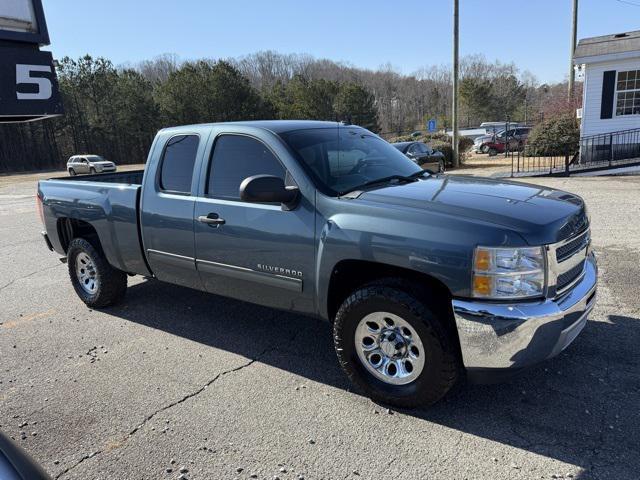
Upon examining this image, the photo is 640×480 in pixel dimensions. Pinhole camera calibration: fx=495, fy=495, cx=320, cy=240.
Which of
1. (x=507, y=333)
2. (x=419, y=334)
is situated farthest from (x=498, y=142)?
(x=507, y=333)

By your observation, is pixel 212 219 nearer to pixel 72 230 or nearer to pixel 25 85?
pixel 25 85

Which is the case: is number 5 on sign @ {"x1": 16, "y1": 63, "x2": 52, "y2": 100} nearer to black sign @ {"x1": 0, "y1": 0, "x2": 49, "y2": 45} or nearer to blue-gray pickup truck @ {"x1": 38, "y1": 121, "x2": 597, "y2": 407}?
black sign @ {"x1": 0, "y1": 0, "x2": 49, "y2": 45}

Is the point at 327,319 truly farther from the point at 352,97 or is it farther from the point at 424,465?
the point at 352,97

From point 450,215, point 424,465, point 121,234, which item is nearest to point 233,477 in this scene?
point 424,465

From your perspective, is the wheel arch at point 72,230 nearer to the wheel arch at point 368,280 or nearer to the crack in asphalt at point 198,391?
the crack in asphalt at point 198,391

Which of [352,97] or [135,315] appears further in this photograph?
[352,97]

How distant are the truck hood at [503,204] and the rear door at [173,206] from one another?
65.5 inches

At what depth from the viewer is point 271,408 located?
133 inches

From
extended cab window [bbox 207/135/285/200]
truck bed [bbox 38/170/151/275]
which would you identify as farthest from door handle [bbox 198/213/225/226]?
truck bed [bbox 38/170/151/275]

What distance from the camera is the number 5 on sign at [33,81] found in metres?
3.17

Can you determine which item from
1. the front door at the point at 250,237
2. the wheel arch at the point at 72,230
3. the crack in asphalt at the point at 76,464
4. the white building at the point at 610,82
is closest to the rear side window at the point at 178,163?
the front door at the point at 250,237

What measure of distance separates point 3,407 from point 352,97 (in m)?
53.7

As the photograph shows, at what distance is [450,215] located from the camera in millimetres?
3025

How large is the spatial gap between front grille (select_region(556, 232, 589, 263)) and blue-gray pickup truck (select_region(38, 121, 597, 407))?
0.06ft
